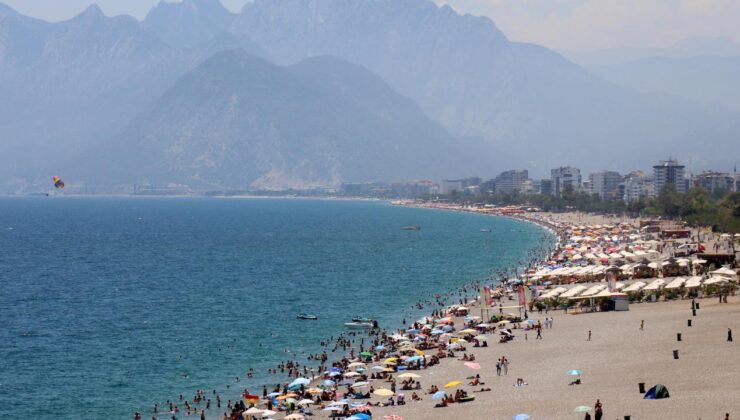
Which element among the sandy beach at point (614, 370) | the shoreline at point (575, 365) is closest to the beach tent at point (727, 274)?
the shoreline at point (575, 365)

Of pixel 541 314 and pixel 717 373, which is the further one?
pixel 541 314

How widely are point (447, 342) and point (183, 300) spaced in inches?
1162

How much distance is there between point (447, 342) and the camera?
2212 inches

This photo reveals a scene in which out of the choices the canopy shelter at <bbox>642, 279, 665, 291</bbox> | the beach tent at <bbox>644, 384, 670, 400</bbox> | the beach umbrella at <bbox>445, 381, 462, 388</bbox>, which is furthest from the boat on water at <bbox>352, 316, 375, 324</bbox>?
the beach tent at <bbox>644, 384, 670, 400</bbox>

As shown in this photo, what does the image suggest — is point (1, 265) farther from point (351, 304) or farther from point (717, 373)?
point (717, 373)

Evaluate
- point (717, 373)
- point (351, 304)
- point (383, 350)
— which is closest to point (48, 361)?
point (383, 350)

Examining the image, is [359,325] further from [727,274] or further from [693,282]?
[727,274]

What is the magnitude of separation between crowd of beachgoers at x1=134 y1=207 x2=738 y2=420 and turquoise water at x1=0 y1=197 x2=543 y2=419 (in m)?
2.08

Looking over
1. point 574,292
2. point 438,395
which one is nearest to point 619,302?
point 574,292

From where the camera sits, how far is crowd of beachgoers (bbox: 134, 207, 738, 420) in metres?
42.9

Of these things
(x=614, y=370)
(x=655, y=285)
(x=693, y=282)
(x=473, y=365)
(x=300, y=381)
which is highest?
(x=693, y=282)

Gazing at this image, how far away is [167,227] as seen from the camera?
187750 millimetres

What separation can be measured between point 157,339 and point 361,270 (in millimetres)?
43878

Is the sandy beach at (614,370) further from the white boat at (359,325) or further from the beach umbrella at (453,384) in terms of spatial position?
the white boat at (359,325)
